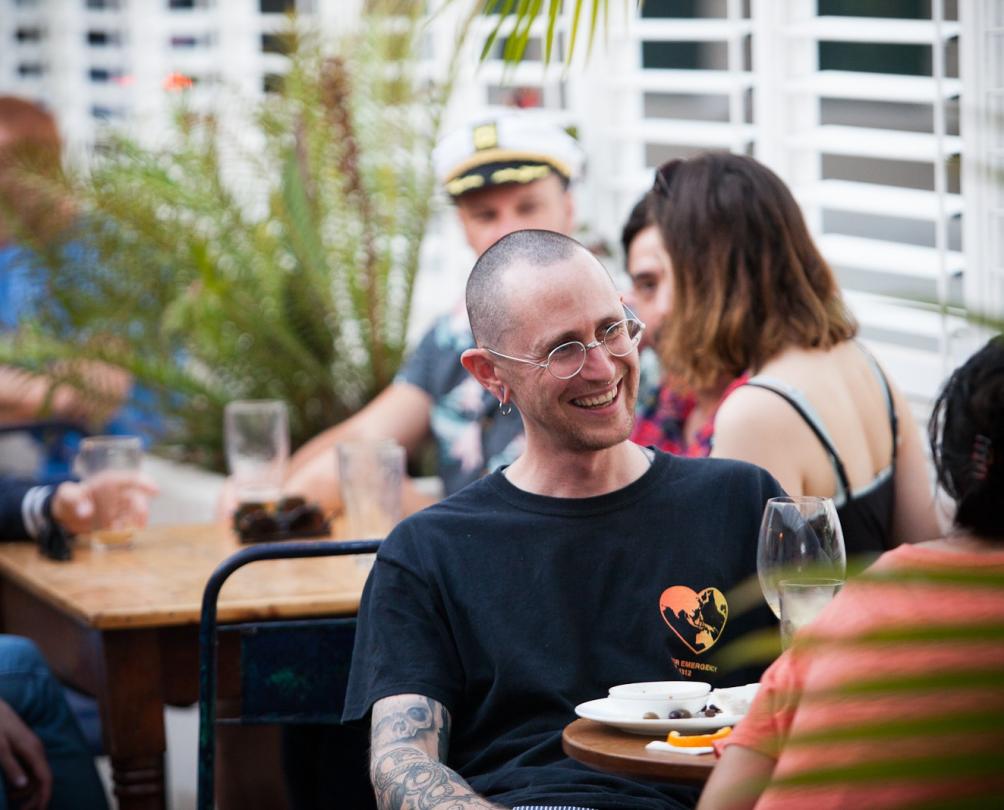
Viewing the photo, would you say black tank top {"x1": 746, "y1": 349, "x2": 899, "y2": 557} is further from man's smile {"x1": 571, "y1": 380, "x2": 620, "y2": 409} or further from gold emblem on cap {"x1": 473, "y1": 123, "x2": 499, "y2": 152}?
gold emblem on cap {"x1": 473, "y1": 123, "x2": 499, "y2": 152}

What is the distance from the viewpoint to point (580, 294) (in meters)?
2.46

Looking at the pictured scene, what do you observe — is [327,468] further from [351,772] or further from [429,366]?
[351,772]

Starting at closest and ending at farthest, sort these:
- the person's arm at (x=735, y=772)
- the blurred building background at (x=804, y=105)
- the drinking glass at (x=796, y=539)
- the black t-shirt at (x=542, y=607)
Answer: the person's arm at (x=735, y=772) < the drinking glass at (x=796, y=539) < the black t-shirt at (x=542, y=607) < the blurred building background at (x=804, y=105)

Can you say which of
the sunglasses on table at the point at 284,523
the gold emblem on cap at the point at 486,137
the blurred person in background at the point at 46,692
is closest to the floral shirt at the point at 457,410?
the gold emblem on cap at the point at 486,137

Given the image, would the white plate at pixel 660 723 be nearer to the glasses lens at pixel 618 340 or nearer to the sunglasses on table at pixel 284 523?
the glasses lens at pixel 618 340

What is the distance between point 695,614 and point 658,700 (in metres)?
0.40

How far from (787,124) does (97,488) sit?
2.25 meters

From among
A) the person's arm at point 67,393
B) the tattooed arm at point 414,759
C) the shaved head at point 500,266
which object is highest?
the shaved head at point 500,266

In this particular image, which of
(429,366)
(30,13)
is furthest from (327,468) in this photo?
(30,13)

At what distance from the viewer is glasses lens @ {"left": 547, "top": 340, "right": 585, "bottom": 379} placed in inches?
95.6

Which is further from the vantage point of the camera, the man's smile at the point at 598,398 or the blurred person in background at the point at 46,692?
the blurred person in background at the point at 46,692

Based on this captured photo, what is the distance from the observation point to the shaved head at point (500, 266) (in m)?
2.50

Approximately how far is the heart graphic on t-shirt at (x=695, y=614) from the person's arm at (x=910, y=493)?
903 millimetres

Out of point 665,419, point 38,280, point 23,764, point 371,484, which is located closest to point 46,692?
point 23,764
